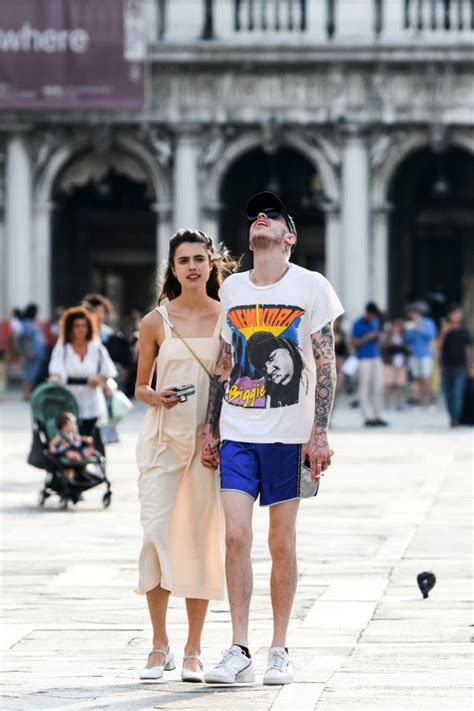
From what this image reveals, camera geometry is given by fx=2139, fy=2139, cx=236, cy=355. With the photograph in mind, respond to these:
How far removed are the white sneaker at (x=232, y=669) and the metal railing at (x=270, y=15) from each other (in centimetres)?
2833

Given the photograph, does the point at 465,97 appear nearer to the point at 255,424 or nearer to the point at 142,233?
the point at 142,233

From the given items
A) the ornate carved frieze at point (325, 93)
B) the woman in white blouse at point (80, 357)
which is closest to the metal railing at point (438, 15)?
the ornate carved frieze at point (325, 93)

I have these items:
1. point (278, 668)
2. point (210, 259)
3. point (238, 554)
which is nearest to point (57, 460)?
point (210, 259)

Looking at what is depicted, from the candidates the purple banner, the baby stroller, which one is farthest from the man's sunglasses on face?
the purple banner

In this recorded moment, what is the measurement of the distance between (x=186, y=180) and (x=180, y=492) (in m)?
27.5

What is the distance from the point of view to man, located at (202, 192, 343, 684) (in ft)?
27.1

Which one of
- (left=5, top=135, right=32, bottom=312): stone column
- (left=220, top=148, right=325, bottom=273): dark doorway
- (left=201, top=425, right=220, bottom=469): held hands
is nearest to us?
(left=201, top=425, right=220, bottom=469): held hands

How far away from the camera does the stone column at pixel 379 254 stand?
35.6 m

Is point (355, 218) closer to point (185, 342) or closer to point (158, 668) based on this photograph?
point (185, 342)

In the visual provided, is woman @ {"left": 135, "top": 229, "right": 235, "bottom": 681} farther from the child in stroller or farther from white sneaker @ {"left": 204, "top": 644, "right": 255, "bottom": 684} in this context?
the child in stroller

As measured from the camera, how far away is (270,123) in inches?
1393

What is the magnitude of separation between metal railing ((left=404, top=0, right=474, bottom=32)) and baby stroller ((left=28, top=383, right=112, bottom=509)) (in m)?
20.3

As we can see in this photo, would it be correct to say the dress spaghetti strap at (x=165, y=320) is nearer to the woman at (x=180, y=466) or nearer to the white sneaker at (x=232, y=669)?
the woman at (x=180, y=466)

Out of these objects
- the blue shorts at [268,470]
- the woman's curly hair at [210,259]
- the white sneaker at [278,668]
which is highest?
the woman's curly hair at [210,259]
